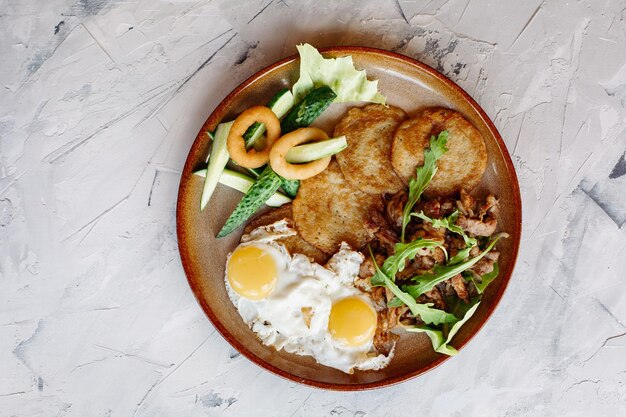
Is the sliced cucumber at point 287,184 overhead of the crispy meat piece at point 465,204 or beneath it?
overhead

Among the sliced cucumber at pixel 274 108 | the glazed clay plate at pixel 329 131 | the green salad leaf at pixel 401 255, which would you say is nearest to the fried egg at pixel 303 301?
the glazed clay plate at pixel 329 131

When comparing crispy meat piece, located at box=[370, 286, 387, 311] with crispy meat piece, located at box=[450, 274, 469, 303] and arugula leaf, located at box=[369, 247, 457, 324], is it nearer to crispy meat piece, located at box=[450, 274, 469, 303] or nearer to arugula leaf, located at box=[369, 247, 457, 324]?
arugula leaf, located at box=[369, 247, 457, 324]

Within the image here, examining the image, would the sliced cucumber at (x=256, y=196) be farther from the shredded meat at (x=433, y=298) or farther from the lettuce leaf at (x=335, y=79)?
the shredded meat at (x=433, y=298)

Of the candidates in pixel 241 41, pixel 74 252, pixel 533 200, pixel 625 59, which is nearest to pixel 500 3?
pixel 625 59

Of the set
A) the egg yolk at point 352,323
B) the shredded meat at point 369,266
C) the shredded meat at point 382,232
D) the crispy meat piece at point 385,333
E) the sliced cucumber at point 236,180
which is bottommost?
the crispy meat piece at point 385,333

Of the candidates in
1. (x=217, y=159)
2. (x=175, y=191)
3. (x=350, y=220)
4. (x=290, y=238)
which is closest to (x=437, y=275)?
(x=350, y=220)

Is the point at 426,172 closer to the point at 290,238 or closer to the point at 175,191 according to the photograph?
the point at 290,238
